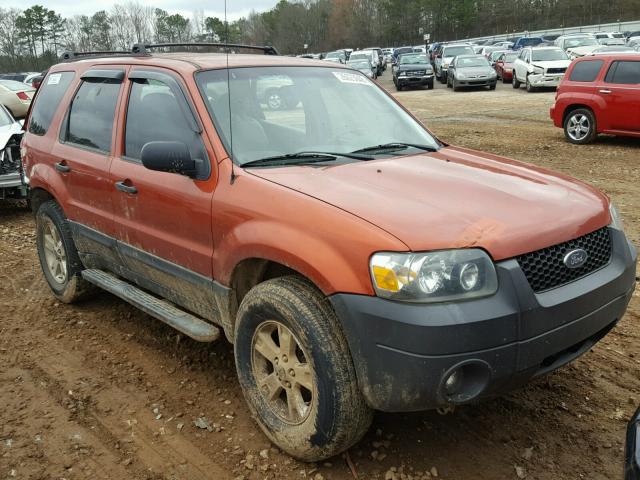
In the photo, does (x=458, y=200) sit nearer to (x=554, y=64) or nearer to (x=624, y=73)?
(x=624, y=73)

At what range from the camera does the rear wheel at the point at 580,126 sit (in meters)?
12.1

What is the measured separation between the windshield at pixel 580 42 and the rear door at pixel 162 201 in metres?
30.1

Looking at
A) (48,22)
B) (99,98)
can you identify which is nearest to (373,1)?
(48,22)

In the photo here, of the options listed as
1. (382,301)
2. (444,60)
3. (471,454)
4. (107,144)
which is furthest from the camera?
(444,60)

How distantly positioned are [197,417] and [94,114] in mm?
2206

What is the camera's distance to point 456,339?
2.38 m

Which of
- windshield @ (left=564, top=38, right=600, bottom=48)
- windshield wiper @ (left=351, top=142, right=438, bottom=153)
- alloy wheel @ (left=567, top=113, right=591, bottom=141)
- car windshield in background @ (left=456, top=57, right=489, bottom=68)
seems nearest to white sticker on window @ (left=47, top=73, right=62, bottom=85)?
windshield wiper @ (left=351, top=142, right=438, bottom=153)

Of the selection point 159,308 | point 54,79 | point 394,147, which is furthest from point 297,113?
point 54,79

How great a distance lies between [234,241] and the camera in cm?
305

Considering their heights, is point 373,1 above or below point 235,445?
above

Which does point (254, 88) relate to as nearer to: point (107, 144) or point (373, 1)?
point (107, 144)

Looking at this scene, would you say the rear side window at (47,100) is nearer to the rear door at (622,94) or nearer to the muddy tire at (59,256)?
the muddy tire at (59,256)

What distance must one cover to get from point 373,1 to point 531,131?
3514 inches

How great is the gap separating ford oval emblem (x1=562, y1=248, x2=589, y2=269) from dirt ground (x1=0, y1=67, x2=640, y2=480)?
0.97 m
